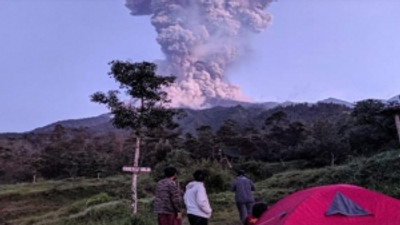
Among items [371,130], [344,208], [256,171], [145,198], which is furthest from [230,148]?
[344,208]

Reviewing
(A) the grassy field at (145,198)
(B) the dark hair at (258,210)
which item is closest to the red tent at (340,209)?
(B) the dark hair at (258,210)

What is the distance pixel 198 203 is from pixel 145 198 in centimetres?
1558

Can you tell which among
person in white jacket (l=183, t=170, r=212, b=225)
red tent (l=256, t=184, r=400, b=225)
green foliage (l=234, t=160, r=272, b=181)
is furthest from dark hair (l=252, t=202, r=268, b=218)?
green foliage (l=234, t=160, r=272, b=181)

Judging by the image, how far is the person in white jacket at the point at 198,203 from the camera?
5.38 metres

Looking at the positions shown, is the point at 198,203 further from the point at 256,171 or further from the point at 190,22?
the point at 190,22

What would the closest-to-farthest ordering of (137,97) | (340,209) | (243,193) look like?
(340,209) → (243,193) → (137,97)

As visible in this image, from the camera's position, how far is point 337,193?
18.0 feet

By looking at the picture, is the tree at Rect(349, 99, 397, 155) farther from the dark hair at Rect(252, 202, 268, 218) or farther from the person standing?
the person standing

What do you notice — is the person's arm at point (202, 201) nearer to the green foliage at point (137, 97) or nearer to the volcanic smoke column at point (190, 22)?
the green foliage at point (137, 97)

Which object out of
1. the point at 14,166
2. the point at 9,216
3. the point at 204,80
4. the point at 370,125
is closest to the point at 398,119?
the point at 370,125

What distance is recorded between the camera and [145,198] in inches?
803

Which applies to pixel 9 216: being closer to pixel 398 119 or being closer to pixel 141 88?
pixel 141 88

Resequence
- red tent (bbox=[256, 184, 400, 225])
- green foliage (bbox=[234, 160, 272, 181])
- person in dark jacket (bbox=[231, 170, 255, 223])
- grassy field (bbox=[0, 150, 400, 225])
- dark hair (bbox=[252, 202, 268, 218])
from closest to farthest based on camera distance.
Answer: red tent (bbox=[256, 184, 400, 225]), dark hair (bbox=[252, 202, 268, 218]), person in dark jacket (bbox=[231, 170, 255, 223]), grassy field (bbox=[0, 150, 400, 225]), green foliage (bbox=[234, 160, 272, 181])

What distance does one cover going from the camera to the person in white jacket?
538 cm
